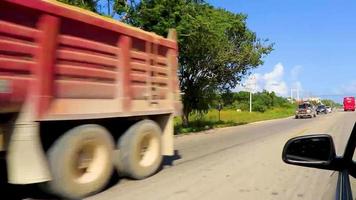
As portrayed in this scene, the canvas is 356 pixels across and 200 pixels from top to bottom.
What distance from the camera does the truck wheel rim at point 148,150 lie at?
1146 centimetres

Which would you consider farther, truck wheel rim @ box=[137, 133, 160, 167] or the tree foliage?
the tree foliage

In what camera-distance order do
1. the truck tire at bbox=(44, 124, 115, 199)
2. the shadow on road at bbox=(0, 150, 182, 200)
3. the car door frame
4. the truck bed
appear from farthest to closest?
1. the shadow on road at bbox=(0, 150, 182, 200)
2. the truck tire at bbox=(44, 124, 115, 199)
3. the truck bed
4. the car door frame

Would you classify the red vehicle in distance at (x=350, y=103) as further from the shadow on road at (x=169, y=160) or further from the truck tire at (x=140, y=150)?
the truck tire at (x=140, y=150)

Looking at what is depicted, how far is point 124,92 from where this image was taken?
10.9m

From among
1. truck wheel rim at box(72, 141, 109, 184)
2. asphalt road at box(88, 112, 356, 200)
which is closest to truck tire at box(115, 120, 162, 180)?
asphalt road at box(88, 112, 356, 200)

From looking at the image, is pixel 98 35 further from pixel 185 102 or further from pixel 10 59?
pixel 185 102

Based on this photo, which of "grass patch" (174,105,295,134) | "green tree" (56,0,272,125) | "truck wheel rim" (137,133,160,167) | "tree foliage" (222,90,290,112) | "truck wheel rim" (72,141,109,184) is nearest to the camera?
"truck wheel rim" (72,141,109,184)

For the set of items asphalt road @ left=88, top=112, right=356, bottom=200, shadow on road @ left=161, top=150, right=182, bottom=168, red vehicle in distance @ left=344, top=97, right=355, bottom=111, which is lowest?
asphalt road @ left=88, top=112, right=356, bottom=200

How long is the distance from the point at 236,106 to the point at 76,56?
8585 centimetres

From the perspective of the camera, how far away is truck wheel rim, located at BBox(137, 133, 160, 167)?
11.5 metres

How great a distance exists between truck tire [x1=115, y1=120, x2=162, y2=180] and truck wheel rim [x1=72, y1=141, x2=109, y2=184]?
924 mm

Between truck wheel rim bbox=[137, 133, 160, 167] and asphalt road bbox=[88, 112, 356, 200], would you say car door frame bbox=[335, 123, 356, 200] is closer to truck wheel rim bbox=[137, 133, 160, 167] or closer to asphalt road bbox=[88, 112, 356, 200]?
asphalt road bbox=[88, 112, 356, 200]

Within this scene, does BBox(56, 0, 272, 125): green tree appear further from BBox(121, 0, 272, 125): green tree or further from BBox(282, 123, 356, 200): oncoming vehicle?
BBox(282, 123, 356, 200): oncoming vehicle

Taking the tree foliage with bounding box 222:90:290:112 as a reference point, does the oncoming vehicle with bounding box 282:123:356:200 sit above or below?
below
